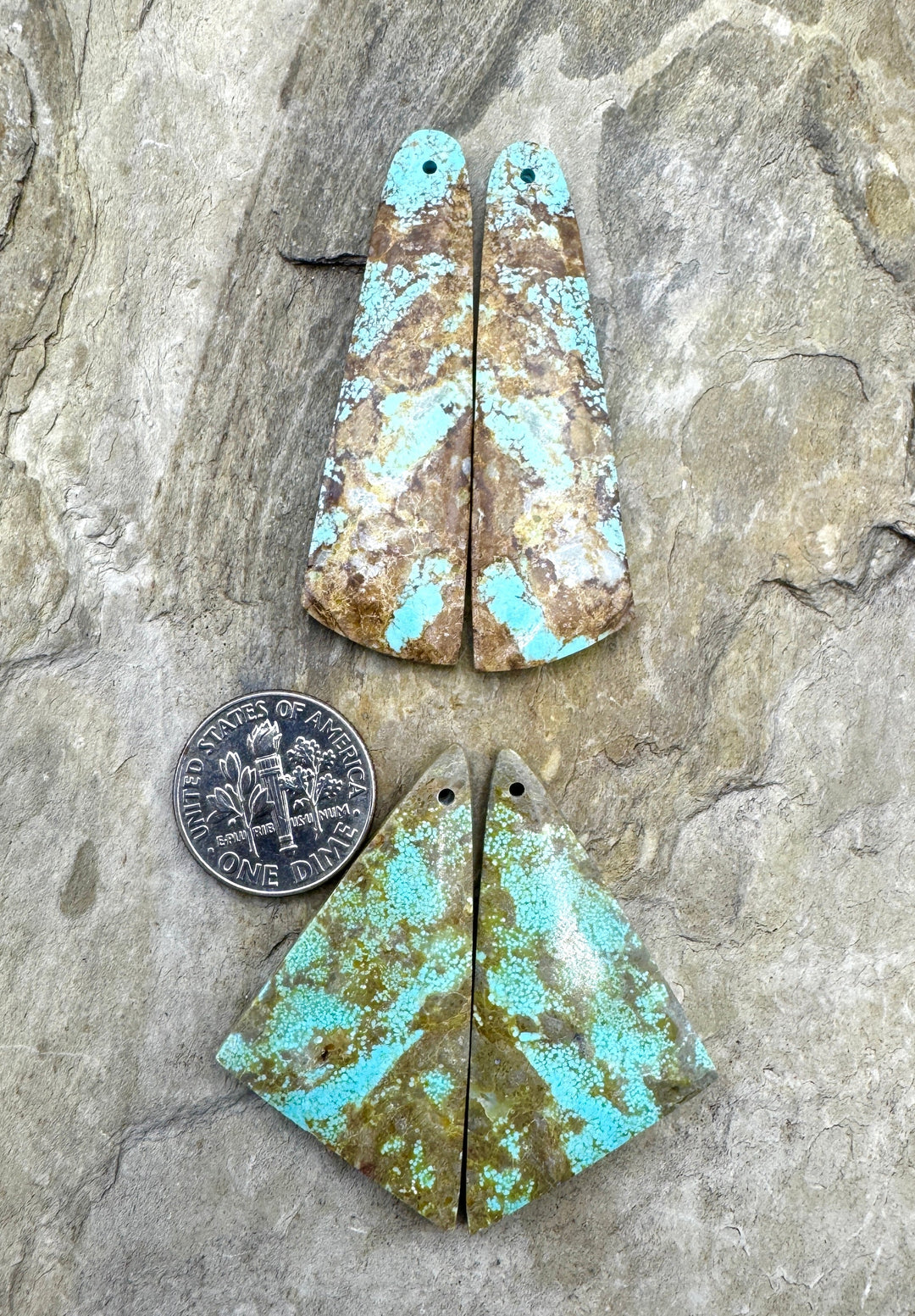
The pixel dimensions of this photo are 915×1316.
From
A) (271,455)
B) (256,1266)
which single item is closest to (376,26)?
(271,455)

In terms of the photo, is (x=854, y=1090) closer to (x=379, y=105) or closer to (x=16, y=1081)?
(x=16, y=1081)

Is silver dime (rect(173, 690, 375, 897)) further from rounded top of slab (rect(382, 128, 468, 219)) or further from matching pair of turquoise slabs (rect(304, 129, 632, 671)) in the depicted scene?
rounded top of slab (rect(382, 128, 468, 219))

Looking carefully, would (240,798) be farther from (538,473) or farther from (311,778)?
A: (538,473)

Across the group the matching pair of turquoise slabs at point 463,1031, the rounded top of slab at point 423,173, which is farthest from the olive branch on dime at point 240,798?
the rounded top of slab at point 423,173

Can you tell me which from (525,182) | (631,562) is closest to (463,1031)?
(631,562)

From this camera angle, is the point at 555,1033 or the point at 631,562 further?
the point at 631,562
